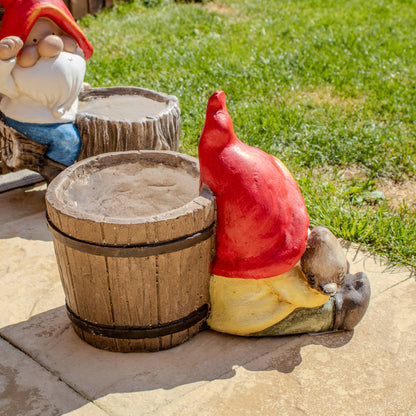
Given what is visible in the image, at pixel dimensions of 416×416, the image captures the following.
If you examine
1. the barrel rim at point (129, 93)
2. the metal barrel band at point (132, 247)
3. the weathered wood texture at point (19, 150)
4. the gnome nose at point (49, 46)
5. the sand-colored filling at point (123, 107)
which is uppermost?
the gnome nose at point (49, 46)

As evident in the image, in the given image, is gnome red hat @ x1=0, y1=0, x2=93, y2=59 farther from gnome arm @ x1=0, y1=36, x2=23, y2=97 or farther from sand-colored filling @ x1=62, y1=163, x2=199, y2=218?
sand-colored filling @ x1=62, y1=163, x2=199, y2=218

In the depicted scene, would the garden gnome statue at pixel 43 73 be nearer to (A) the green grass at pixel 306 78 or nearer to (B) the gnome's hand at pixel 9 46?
(B) the gnome's hand at pixel 9 46

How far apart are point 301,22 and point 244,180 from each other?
671 cm

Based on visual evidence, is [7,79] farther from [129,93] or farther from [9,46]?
[129,93]

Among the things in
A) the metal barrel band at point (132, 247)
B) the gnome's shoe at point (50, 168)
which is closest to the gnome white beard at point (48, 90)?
the gnome's shoe at point (50, 168)

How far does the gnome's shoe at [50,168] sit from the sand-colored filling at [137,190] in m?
0.93

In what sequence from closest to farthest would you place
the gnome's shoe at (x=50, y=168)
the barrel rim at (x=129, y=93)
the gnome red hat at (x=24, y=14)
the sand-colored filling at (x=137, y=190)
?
1. the sand-colored filling at (x=137, y=190)
2. the gnome red hat at (x=24, y=14)
3. the gnome's shoe at (x=50, y=168)
4. the barrel rim at (x=129, y=93)

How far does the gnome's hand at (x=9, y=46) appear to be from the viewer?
3363mm

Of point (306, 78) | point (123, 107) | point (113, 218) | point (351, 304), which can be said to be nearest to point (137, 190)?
point (113, 218)

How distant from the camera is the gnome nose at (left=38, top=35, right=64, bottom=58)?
3.54 meters

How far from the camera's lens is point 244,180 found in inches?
102

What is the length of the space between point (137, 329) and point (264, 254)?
68 cm

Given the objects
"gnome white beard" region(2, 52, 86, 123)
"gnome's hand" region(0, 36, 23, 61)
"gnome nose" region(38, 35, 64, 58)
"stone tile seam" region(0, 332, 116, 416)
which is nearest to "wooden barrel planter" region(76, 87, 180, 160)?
"gnome white beard" region(2, 52, 86, 123)

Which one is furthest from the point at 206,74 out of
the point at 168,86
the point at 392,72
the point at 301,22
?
the point at 301,22
